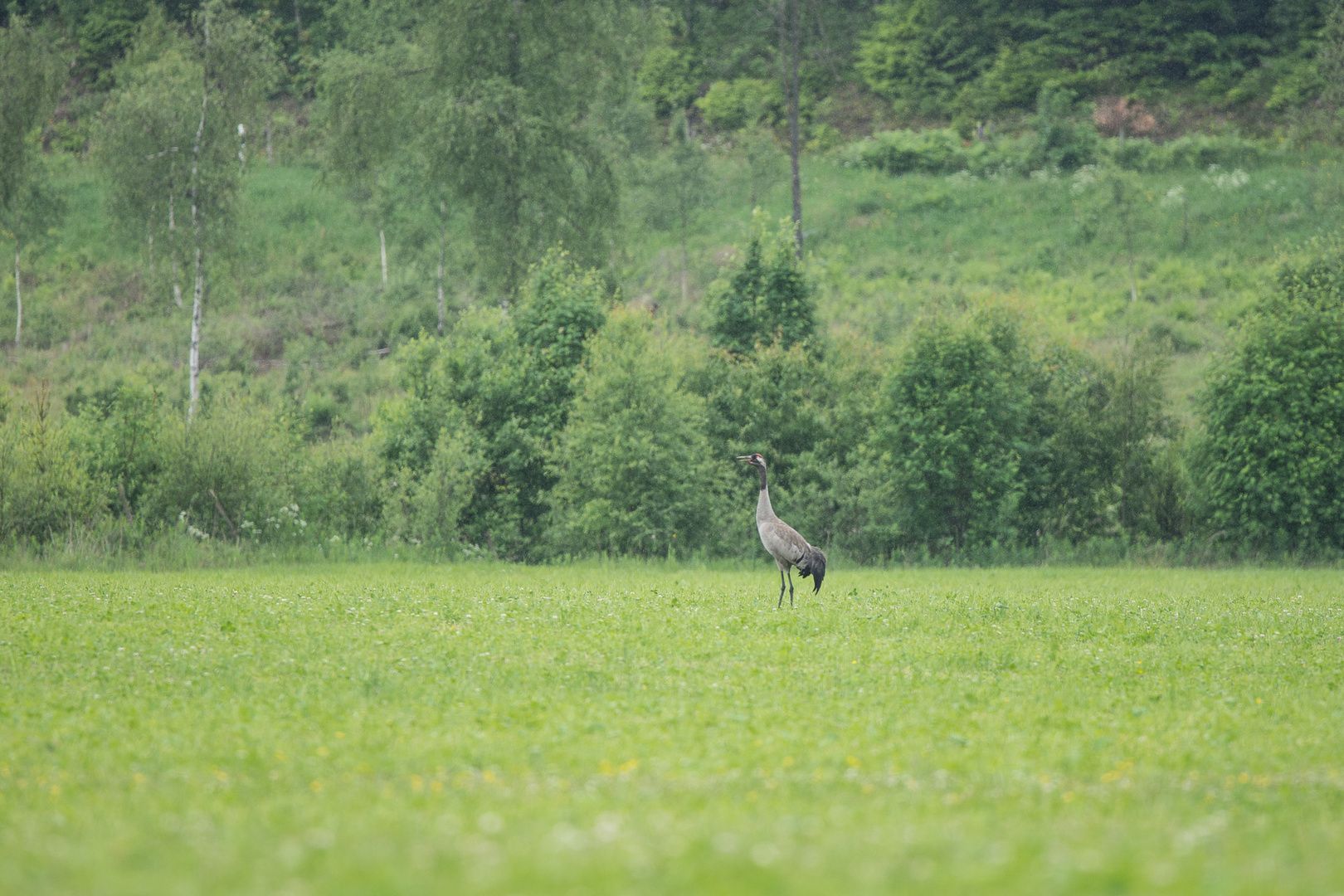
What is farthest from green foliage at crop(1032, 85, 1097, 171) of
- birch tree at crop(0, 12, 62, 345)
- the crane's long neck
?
the crane's long neck

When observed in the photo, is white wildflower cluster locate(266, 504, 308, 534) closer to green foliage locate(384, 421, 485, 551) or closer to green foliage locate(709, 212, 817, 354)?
green foliage locate(384, 421, 485, 551)

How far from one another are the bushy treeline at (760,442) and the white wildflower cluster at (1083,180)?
28.9 meters

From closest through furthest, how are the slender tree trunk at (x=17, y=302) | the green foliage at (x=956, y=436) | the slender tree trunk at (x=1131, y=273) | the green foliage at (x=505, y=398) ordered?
the green foliage at (x=956, y=436)
the green foliage at (x=505, y=398)
the slender tree trunk at (x=1131, y=273)
the slender tree trunk at (x=17, y=302)

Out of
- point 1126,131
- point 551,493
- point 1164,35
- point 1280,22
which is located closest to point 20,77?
point 551,493

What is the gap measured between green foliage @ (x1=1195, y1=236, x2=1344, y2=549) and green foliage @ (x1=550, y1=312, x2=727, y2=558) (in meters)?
15.0

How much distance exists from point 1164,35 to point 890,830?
275 ft

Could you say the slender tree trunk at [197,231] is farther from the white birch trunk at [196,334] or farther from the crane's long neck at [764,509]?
the crane's long neck at [764,509]

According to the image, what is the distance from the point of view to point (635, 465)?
3155 cm

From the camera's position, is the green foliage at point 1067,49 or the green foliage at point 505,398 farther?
the green foliage at point 1067,49

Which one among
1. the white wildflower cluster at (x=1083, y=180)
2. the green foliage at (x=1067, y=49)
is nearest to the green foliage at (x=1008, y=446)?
the white wildflower cluster at (x=1083, y=180)

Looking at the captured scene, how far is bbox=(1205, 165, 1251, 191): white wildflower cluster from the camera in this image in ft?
209

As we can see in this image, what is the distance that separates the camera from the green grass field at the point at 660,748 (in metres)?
5.70

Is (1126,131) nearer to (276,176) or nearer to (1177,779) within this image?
(276,176)

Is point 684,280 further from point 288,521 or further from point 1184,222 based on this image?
point 288,521
